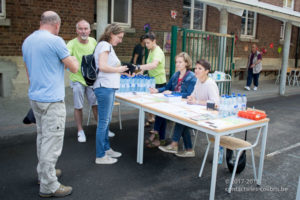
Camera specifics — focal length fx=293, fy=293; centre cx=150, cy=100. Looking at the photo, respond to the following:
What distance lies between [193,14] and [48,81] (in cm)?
1044

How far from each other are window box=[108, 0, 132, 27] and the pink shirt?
625cm

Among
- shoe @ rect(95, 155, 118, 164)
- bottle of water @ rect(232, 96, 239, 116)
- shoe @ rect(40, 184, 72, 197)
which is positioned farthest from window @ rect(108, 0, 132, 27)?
shoe @ rect(40, 184, 72, 197)

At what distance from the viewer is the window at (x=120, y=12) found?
9.88 meters

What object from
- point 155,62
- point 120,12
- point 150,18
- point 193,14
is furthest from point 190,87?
point 193,14

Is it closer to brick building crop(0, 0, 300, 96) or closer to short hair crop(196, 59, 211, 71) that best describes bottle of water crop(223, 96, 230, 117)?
short hair crop(196, 59, 211, 71)

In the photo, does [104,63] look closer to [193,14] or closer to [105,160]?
[105,160]

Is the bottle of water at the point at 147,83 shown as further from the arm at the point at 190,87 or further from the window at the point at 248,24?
the window at the point at 248,24

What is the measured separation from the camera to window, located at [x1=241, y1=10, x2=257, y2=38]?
1491cm

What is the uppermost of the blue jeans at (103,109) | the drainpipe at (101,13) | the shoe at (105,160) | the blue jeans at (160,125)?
the drainpipe at (101,13)

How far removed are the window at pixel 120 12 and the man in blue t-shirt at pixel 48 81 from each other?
715 cm

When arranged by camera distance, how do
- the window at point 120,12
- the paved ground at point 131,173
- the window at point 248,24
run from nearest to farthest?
1. the paved ground at point 131,173
2. the window at point 120,12
3. the window at point 248,24

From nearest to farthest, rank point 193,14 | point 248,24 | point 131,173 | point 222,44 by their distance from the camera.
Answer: point 131,173 → point 222,44 → point 193,14 → point 248,24

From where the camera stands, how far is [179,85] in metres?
5.05

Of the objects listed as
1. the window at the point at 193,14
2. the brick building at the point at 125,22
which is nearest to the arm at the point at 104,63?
the brick building at the point at 125,22
